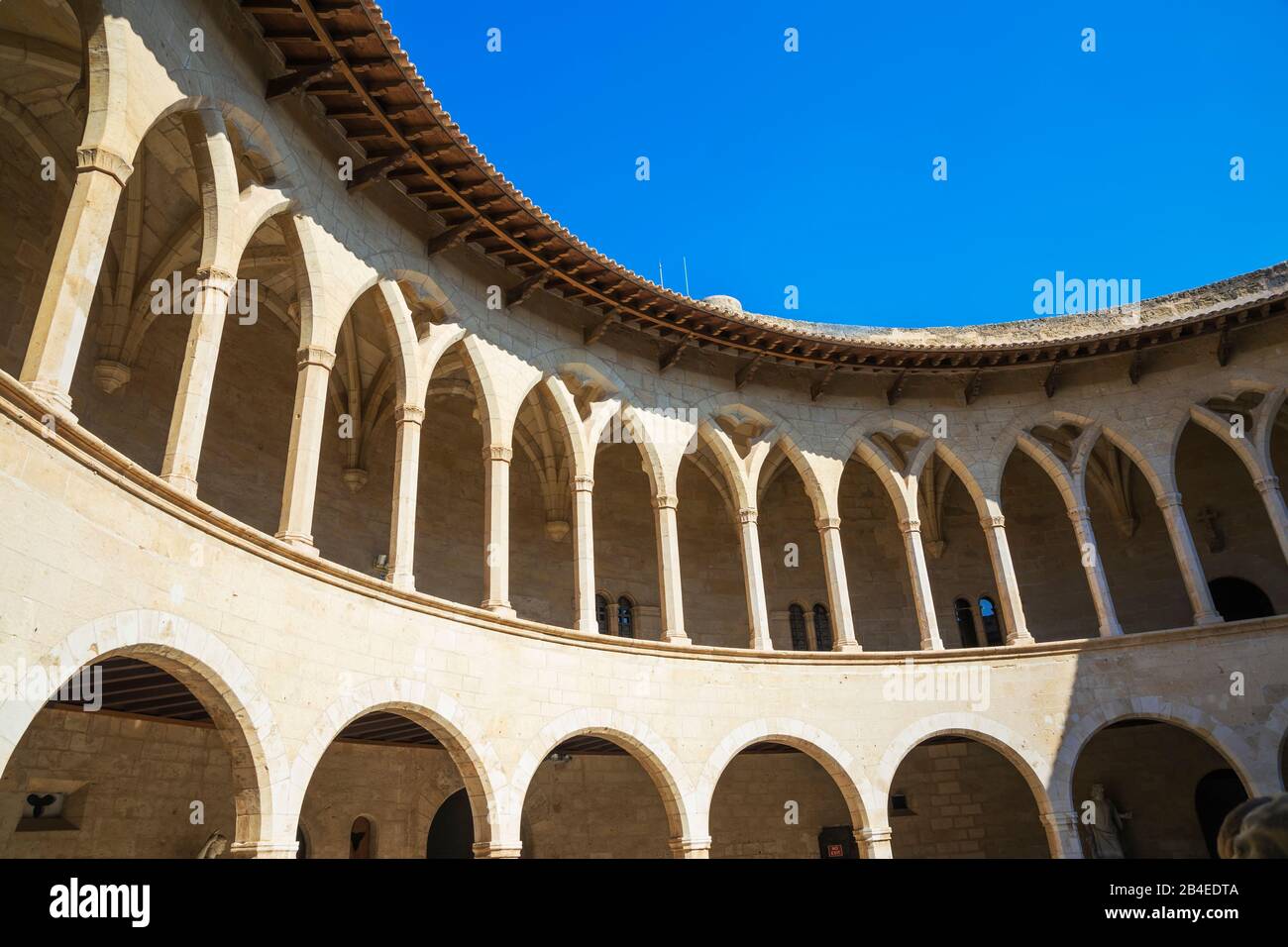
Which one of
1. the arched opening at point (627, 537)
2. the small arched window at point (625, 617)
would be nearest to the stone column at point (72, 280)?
the arched opening at point (627, 537)

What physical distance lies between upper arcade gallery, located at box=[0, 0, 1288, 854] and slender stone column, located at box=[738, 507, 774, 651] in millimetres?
124

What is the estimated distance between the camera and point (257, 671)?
8.48m

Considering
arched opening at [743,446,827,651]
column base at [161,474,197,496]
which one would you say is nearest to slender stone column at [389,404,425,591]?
column base at [161,474,197,496]

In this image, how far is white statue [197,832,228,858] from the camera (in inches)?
465

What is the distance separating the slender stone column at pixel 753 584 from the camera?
1473cm

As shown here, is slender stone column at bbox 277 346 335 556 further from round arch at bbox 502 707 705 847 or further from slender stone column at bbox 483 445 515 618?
round arch at bbox 502 707 705 847

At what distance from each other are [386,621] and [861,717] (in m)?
7.94

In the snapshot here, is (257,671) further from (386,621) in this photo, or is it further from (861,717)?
(861,717)

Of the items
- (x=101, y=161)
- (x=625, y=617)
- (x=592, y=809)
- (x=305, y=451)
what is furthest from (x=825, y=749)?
(x=101, y=161)

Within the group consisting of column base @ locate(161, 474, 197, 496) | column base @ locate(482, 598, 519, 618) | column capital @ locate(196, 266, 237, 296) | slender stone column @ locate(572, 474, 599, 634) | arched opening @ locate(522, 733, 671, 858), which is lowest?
arched opening @ locate(522, 733, 671, 858)

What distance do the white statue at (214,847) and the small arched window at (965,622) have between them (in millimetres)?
15018

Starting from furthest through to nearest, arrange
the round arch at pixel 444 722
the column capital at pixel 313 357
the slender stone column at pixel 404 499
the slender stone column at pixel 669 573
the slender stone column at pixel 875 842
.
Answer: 1. the slender stone column at pixel 669 573
2. the slender stone column at pixel 875 842
3. the slender stone column at pixel 404 499
4. the column capital at pixel 313 357
5. the round arch at pixel 444 722

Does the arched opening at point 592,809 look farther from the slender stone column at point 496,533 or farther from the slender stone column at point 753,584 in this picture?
the slender stone column at point 496,533

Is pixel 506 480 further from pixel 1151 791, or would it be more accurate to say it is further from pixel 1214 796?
pixel 1214 796
